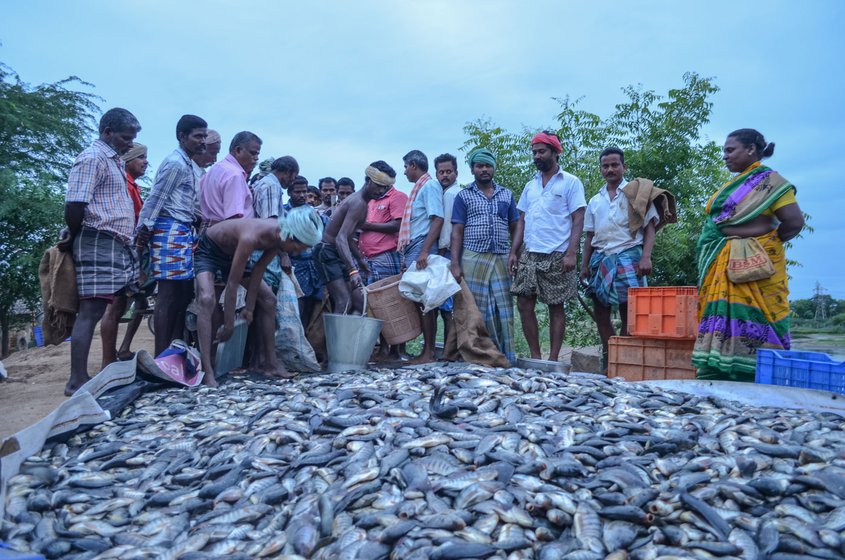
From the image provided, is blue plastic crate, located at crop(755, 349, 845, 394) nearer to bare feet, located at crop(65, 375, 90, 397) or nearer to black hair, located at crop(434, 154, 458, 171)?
black hair, located at crop(434, 154, 458, 171)

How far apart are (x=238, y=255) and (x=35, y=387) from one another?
250 cm

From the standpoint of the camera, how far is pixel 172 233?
502 cm

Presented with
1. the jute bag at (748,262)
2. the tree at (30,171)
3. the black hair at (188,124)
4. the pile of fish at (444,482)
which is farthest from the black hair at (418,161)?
the tree at (30,171)

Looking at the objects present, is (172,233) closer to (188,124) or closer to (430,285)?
(188,124)

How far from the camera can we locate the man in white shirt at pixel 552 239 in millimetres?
5945

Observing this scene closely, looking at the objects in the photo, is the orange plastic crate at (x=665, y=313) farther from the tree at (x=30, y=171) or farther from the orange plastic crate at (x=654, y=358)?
the tree at (x=30, y=171)

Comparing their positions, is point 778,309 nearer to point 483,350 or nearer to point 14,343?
point 483,350

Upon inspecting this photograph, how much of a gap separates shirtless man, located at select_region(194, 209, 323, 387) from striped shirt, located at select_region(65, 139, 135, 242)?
0.62 m

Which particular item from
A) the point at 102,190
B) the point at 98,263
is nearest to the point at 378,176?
the point at 102,190

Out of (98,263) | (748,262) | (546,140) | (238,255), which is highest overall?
(546,140)

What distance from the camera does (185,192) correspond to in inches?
204

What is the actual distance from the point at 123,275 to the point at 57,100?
1005 centimetres

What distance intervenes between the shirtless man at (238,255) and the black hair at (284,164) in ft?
4.08

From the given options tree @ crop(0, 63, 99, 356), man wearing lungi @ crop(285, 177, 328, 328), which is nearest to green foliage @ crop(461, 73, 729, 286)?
man wearing lungi @ crop(285, 177, 328, 328)
